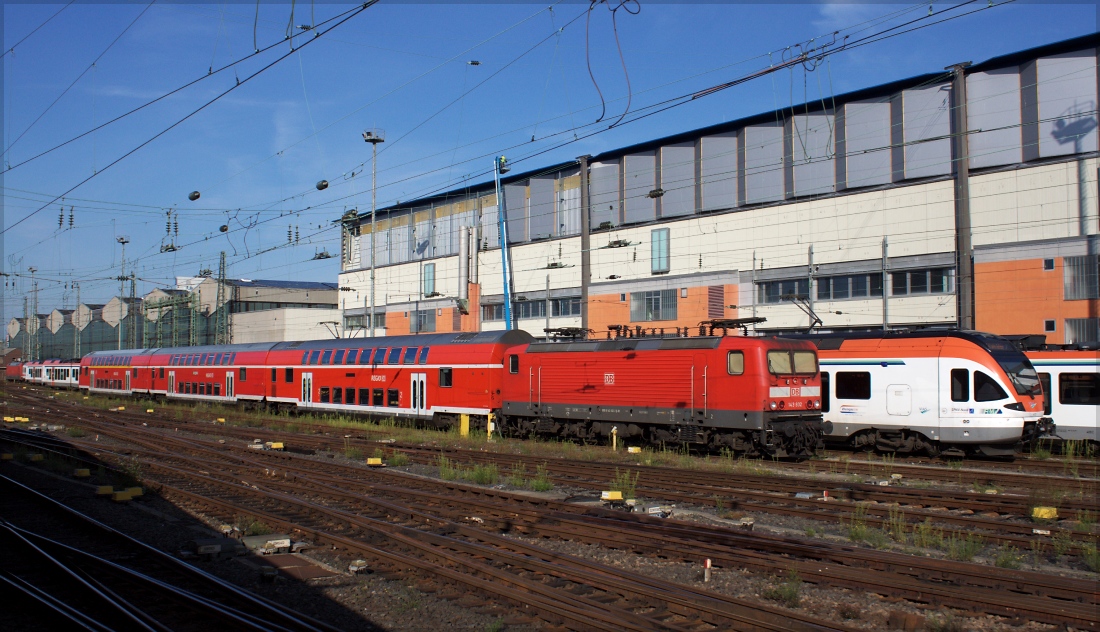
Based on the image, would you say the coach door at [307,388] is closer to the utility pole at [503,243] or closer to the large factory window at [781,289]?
the utility pole at [503,243]

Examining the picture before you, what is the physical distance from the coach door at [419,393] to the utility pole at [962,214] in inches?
923

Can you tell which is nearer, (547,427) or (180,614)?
(180,614)

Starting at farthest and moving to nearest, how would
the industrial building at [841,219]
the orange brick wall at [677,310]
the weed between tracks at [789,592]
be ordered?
1. the orange brick wall at [677,310]
2. the industrial building at [841,219]
3. the weed between tracks at [789,592]

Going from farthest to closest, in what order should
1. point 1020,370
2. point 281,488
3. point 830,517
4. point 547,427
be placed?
point 547,427, point 1020,370, point 281,488, point 830,517

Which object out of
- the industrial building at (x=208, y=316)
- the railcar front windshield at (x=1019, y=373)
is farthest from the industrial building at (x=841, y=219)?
the industrial building at (x=208, y=316)

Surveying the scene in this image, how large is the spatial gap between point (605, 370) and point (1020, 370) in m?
11.1

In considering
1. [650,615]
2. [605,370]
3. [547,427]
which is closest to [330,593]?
[650,615]

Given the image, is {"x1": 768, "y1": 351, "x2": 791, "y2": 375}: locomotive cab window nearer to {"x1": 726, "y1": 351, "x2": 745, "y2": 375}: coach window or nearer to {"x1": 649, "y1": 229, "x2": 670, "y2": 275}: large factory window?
{"x1": 726, "y1": 351, "x2": 745, "y2": 375}: coach window

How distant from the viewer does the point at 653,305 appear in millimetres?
46969

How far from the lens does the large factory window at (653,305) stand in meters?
46.1

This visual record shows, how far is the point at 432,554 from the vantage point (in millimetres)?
10594

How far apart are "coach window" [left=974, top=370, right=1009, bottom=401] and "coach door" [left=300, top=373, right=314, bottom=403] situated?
87.3 feet

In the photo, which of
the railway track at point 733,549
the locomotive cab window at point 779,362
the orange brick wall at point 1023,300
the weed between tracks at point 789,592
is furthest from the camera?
the orange brick wall at point 1023,300

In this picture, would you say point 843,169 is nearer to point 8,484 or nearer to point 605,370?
point 605,370
